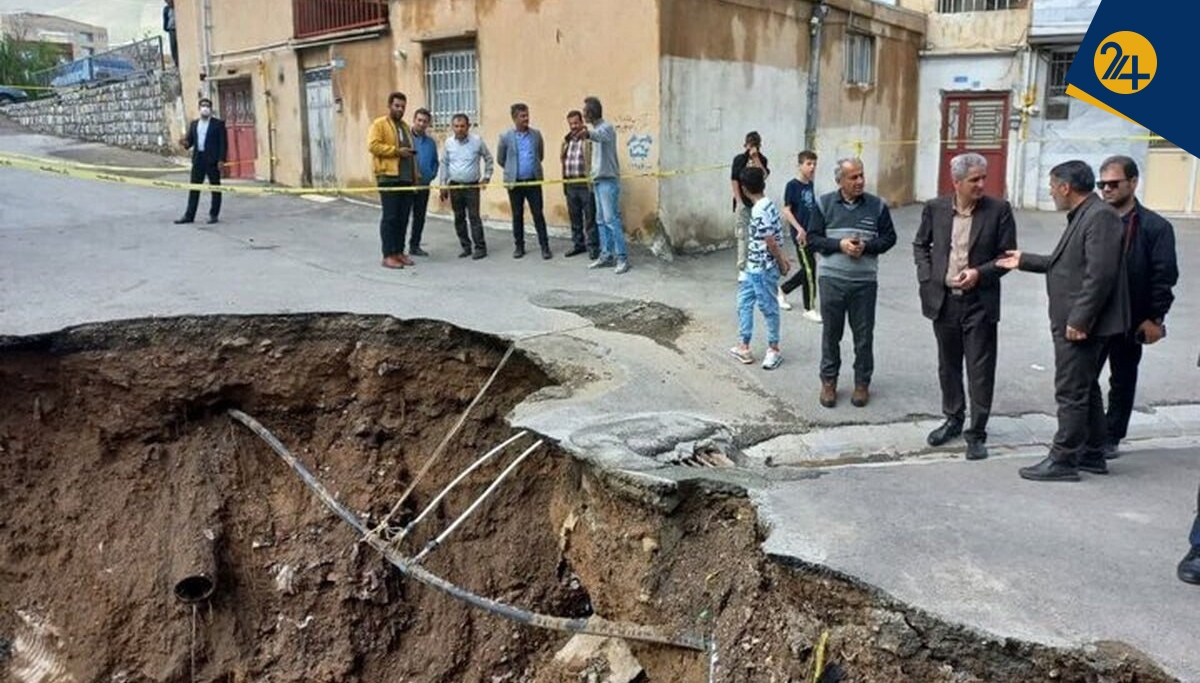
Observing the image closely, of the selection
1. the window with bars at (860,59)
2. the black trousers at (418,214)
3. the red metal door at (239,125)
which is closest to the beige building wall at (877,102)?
the window with bars at (860,59)

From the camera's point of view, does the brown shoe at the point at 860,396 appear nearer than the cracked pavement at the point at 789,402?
No

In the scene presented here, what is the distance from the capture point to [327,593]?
280 inches

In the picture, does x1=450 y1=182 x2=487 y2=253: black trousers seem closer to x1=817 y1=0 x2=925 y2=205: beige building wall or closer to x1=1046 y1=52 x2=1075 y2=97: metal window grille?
x1=817 y1=0 x2=925 y2=205: beige building wall

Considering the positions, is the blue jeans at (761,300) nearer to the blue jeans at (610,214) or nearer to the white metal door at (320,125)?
the blue jeans at (610,214)

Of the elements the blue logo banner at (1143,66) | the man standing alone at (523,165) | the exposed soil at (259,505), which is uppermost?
the blue logo banner at (1143,66)

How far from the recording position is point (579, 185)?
445 inches

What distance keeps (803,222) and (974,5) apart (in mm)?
12550

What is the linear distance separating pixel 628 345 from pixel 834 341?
1.77 m

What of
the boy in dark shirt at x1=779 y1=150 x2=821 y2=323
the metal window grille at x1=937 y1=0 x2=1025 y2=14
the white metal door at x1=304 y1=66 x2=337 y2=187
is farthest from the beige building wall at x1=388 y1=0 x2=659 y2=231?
the metal window grille at x1=937 y1=0 x2=1025 y2=14

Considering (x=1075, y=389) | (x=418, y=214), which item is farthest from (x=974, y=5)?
(x=1075, y=389)

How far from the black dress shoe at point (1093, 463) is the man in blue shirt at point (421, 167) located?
7950mm

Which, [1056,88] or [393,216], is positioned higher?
[1056,88]

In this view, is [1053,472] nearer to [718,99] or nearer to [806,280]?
[806,280]

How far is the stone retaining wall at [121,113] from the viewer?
874 inches
